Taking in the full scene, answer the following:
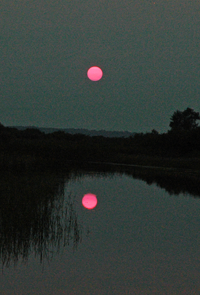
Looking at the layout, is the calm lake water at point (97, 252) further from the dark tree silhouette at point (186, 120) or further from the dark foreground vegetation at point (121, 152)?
the dark tree silhouette at point (186, 120)

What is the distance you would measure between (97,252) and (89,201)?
308 inches

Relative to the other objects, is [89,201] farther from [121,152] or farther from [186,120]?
[186,120]

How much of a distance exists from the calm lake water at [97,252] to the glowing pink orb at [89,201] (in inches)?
48.1

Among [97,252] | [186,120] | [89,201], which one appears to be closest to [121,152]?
[186,120]

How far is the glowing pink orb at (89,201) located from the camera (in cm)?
1630

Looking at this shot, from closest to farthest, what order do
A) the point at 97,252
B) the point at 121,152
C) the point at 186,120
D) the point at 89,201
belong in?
the point at 97,252 < the point at 89,201 < the point at 121,152 < the point at 186,120

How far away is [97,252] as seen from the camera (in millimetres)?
9750

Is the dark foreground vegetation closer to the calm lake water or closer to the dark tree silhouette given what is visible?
the dark tree silhouette

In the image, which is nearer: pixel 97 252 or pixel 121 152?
pixel 97 252

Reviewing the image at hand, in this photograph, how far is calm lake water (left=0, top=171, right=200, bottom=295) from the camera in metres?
7.66

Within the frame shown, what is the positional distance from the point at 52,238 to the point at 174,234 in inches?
176

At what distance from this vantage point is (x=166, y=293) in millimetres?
7375

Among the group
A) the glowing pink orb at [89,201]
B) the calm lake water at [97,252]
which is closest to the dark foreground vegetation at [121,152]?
the glowing pink orb at [89,201]

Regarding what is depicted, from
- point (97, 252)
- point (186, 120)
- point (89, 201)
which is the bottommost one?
point (97, 252)
